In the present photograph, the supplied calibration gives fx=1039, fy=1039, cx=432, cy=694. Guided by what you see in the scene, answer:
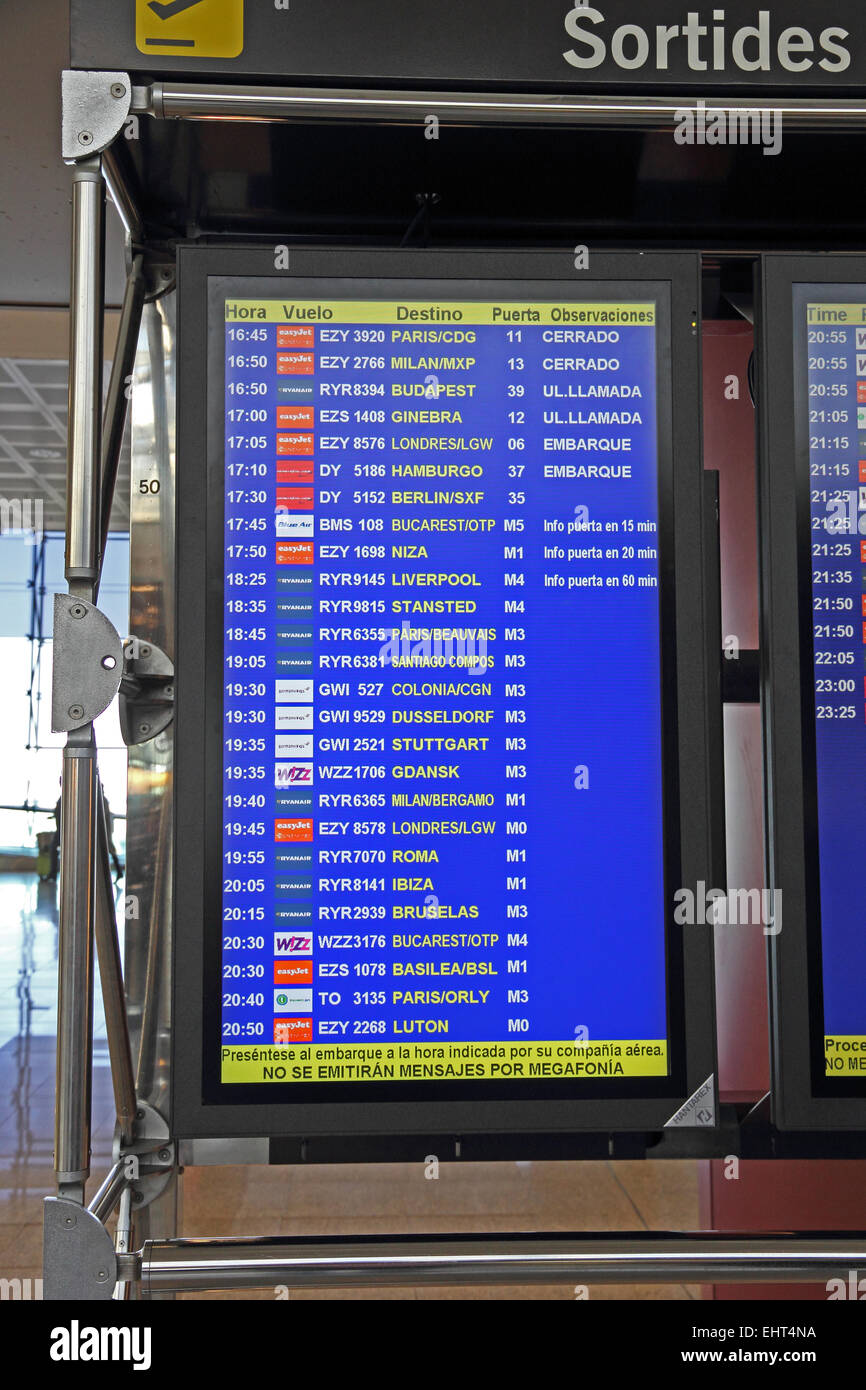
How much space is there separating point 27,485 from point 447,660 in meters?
10.8

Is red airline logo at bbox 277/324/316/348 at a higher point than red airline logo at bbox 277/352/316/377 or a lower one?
higher

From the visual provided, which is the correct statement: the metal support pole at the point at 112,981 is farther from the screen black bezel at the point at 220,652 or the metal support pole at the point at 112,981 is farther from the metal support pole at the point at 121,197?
the metal support pole at the point at 121,197

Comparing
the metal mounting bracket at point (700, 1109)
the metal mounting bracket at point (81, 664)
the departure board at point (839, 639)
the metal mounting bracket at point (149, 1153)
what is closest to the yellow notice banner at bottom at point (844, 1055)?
the departure board at point (839, 639)

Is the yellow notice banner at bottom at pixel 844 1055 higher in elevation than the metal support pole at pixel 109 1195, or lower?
higher

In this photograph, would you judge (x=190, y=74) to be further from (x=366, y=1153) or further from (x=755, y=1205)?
(x=755, y=1205)

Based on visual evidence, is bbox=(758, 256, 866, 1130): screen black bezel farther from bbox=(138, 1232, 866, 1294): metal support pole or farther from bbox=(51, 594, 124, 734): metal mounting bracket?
bbox=(51, 594, 124, 734): metal mounting bracket

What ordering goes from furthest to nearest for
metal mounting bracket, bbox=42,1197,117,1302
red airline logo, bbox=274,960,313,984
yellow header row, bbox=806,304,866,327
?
yellow header row, bbox=806,304,866,327 → red airline logo, bbox=274,960,313,984 → metal mounting bracket, bbox=42,1197,117,1302

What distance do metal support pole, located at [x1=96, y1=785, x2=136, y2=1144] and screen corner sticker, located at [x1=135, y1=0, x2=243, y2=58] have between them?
0.84m

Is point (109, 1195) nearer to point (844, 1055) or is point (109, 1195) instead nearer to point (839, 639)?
point (844, 1055)

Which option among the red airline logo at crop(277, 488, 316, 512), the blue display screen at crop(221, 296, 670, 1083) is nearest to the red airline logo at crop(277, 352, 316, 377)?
the blue display screen at crop(221, 296, 670, 1083)

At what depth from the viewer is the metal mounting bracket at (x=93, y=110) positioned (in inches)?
44.1

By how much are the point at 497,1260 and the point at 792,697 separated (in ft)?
2.38

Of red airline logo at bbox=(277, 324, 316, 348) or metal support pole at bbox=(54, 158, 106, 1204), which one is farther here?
red airline logo at bbox=(277, 324, 316, 348)

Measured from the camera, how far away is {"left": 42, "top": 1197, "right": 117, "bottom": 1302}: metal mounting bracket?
3.50ft
